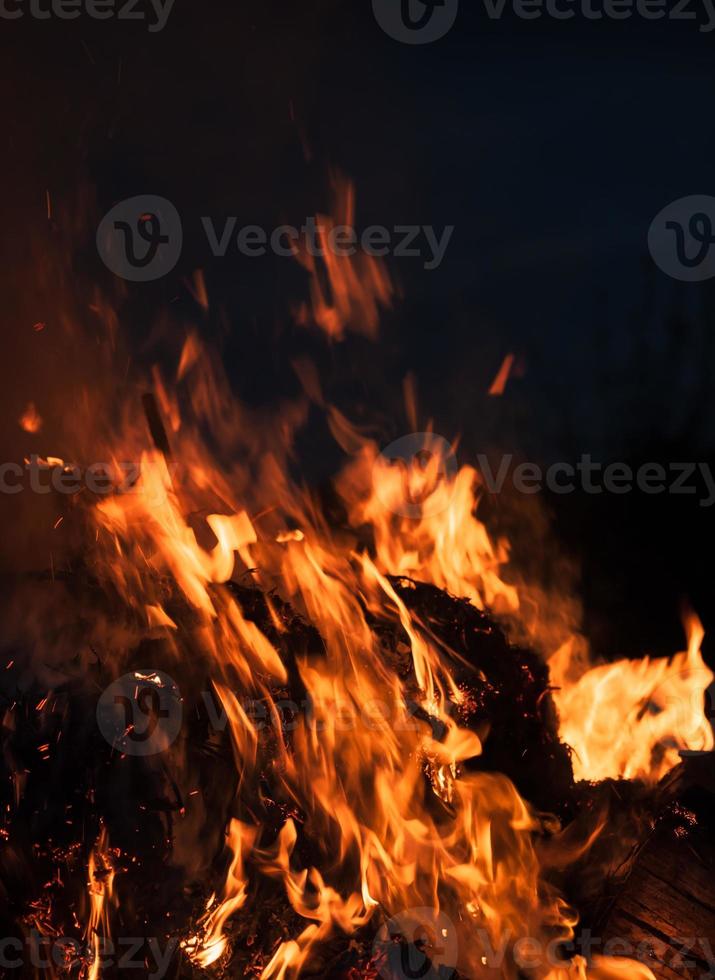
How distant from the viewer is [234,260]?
28.3ft

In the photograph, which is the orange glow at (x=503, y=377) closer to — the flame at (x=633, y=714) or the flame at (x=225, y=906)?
the flame at (x=633, y=714)

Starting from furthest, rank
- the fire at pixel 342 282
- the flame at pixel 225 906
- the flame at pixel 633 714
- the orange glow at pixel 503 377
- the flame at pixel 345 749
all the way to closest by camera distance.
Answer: the orange glow at pixel 503 377
the fire at pixel 342 282
the flame at pixel 633 714
the flame at pixel 345 749
the flame at pixel 225 906

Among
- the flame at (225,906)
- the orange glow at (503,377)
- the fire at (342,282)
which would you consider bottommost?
the flame at (225,906)

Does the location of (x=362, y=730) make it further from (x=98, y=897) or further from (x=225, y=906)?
(x=98, y=897)

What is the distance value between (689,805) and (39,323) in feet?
18.5

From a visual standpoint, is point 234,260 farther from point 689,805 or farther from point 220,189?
point 689,805

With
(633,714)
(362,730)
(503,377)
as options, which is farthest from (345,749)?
(503,377)

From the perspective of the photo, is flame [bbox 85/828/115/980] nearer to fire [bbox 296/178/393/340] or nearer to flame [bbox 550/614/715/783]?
flame [bbox 550/614/715/783]

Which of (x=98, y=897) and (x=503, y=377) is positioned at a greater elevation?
(x=503, y=377)

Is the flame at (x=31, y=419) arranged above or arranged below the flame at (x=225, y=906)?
above

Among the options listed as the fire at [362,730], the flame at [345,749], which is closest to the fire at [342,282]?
the fire at [362,730]

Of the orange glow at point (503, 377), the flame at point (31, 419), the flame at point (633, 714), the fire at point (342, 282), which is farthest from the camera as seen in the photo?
the orange glow at point (503, 377)

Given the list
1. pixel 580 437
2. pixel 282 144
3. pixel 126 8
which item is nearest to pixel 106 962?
pixel 126 8

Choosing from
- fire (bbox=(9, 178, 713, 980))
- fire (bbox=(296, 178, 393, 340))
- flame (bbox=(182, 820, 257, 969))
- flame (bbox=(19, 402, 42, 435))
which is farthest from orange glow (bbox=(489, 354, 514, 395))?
flame (bbox=(182, 820, 257, 969))
